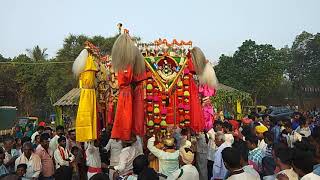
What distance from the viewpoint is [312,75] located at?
36.9 m

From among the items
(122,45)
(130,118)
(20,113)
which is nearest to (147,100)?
(130,118)

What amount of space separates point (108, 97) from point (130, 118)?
59.8 inches

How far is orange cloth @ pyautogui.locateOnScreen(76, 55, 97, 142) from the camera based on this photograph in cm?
699

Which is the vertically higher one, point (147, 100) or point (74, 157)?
point (147, 100)

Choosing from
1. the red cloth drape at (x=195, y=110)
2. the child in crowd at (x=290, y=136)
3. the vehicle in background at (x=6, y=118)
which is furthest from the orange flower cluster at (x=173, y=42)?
the vehicle in background at (x=6, y=118)

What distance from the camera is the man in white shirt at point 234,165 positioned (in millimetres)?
4074

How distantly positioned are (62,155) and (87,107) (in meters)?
1.07

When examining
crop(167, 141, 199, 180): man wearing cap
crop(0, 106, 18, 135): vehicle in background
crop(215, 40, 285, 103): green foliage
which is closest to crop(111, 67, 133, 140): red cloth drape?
crop(167, 141, 199, 180): man wearing cap

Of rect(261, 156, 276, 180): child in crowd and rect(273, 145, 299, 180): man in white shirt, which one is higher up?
rect(273, 145, 299, 180): man in white shirt

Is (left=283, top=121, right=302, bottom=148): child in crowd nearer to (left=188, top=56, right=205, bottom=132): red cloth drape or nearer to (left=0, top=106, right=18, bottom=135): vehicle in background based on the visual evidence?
(left=188, top=56, right=205, bottom=132): red cloth drape

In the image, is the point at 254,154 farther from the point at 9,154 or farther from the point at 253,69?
the point at 253,69

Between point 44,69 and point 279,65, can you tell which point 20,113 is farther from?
point 279,65

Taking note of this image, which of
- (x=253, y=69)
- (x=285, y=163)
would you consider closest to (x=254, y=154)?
(x=285, y=163)

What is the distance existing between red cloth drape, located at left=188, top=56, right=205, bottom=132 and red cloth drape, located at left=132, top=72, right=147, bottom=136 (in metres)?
1.11
